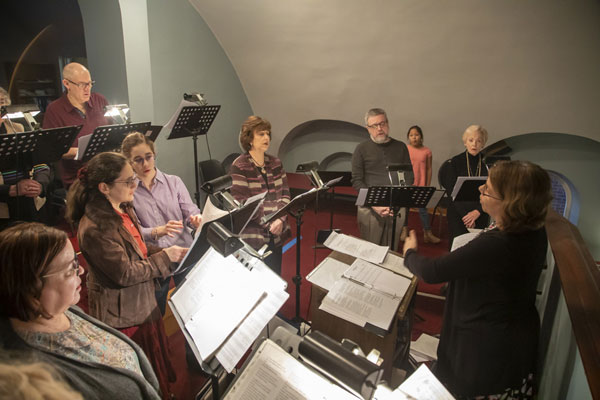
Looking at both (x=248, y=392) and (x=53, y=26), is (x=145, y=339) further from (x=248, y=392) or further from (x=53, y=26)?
(x=53, y=26)

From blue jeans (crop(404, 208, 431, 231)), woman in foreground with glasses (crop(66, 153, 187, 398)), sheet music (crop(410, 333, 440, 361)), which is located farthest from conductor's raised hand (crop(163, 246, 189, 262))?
blue jeans (crop(404, 208, 431, 231))

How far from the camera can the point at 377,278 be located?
80.1 inches

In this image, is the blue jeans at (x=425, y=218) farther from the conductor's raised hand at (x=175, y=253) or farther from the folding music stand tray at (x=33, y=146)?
the folding music stand tray at (x=33, y=146)

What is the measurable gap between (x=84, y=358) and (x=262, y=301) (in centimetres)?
59

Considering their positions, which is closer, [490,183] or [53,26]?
[490,183]

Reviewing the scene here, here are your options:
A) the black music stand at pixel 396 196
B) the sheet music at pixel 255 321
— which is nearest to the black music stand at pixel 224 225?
the sheet music at pixel 255 321

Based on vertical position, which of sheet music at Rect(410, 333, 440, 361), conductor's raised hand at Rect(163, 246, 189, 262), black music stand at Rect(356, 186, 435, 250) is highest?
black music stand at Rect(356, 186, 435, 250)

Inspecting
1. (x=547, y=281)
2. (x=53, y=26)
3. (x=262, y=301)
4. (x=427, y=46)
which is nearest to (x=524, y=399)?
(x=547, y=281)

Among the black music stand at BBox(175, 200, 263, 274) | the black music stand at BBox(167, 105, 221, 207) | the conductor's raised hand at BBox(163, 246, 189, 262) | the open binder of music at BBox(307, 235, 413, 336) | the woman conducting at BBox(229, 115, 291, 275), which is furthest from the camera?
the black music stand at BBox(167, 105, 221, 207)

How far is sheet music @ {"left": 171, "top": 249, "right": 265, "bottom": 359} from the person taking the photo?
1.38 meters

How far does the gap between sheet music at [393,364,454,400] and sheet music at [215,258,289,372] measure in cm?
50

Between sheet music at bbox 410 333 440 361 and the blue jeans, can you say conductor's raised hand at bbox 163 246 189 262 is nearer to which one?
sheet music at bbox 410 333 440 361

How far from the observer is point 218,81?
6.29m

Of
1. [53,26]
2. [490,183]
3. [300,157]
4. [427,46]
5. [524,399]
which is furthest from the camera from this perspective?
[300,157]
